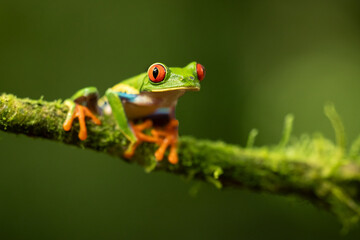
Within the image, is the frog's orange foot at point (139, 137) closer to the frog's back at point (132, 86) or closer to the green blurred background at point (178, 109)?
→ the frog's back at point (132, 86)

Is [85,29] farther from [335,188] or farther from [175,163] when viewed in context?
[335,188]

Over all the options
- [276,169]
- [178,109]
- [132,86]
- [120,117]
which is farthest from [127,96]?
[178,109]

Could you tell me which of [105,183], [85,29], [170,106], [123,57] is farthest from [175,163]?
[85,29]

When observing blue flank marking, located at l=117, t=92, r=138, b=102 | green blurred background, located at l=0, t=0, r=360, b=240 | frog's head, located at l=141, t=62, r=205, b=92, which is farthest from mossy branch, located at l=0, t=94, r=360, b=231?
green blurred background, located at l=0, t=0, r=360, b=240

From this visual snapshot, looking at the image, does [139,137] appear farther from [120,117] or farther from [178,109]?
[178,109]

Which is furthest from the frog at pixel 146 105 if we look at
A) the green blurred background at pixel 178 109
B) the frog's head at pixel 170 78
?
the green blurred background at pixel 178 109
